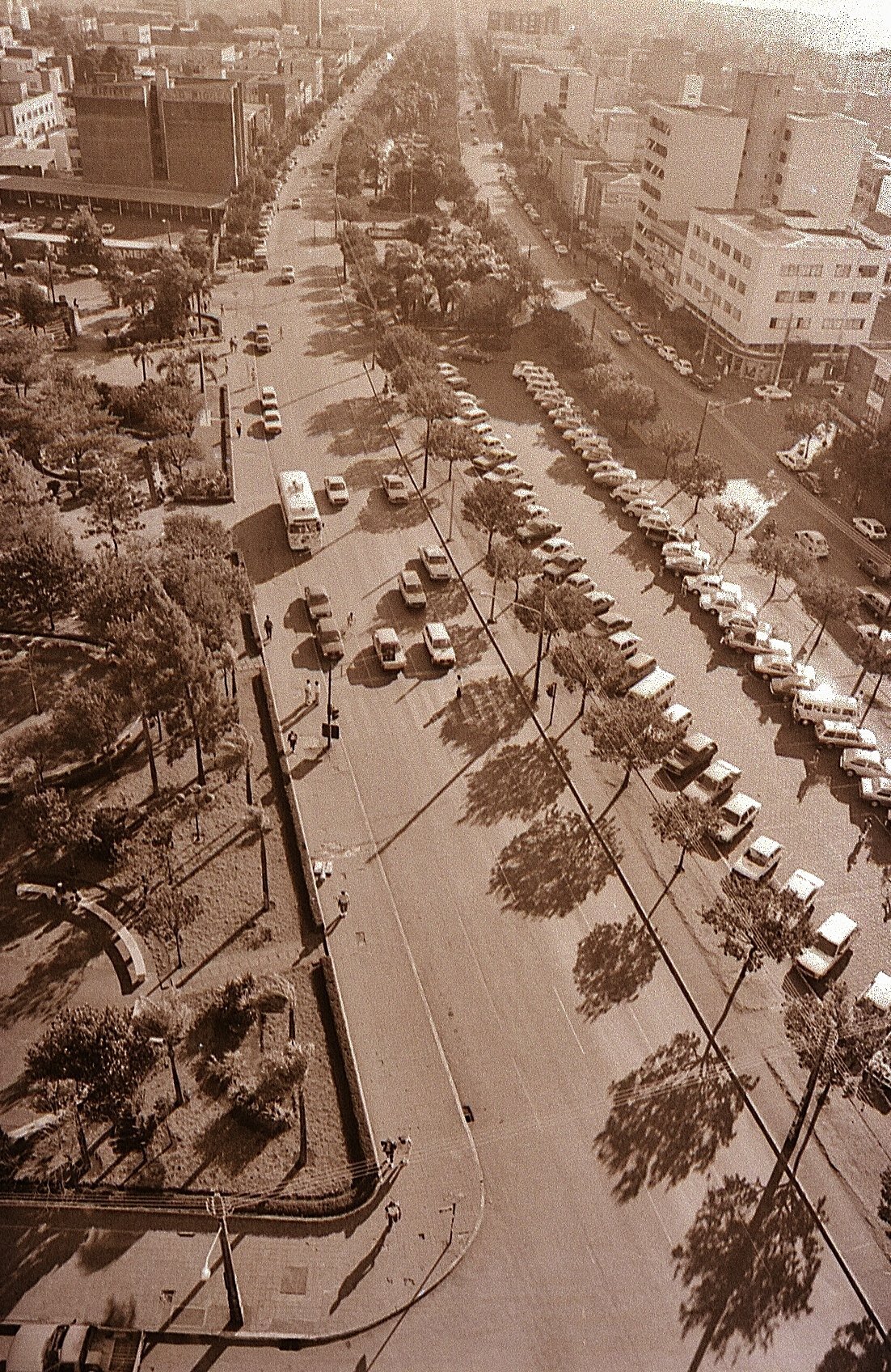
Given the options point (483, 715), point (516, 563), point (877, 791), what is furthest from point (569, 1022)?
point (516, 563)

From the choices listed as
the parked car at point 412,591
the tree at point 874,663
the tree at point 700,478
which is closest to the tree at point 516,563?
the parked car at point 412,591

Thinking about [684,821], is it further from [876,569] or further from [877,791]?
[876,569]

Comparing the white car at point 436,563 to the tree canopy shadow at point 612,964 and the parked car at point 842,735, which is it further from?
the tree canopy shadow at point 612,964

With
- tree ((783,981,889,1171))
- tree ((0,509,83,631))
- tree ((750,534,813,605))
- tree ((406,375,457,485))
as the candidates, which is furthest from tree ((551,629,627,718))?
tree ((406,375,457,485))

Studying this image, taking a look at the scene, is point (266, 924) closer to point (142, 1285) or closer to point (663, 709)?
point (142, 1285)

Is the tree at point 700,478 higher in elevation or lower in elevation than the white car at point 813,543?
higher

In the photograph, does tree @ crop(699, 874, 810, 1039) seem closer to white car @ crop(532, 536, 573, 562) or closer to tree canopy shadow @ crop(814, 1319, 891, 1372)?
tree canopy shadow @ crop(814, 1319, 891, 1372)
